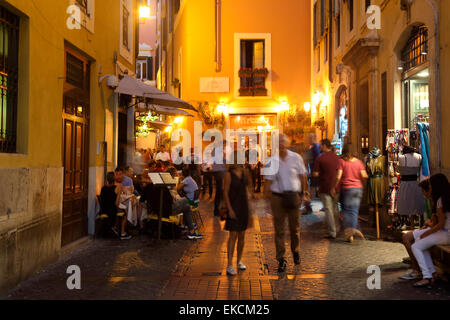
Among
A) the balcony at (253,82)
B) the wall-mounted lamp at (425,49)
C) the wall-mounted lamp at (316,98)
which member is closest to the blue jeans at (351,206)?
the wall-mounted lamp at (425,49)

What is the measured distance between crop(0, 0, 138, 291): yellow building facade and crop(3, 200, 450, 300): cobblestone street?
44cm

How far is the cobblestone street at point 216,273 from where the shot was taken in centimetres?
539

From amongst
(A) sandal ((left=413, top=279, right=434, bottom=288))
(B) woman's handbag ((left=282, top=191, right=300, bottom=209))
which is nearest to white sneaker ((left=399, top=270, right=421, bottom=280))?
(A) sandal ((left=413, top=279, right=434, bottom=288))

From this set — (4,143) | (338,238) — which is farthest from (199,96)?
(4,143)

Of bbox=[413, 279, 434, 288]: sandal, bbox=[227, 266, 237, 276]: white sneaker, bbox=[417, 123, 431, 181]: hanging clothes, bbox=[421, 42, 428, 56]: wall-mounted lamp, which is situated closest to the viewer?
bbox=[413, 279, 434, 288]: sandal

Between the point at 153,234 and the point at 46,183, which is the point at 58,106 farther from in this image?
the point at 153,234

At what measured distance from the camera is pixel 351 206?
8.65m

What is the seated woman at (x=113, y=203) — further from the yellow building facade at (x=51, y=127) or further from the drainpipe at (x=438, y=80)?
the drainpipe at (x=438, y=80)

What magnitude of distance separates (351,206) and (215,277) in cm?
351

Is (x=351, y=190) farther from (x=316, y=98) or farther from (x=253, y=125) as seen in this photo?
(x=253, y=125)

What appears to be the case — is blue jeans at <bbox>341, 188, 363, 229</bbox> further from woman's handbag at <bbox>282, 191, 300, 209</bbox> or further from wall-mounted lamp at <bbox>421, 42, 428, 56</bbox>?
wall-mounted lamp at <bbox>421, 42, 428, 56</bbox>

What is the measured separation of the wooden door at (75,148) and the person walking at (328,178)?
14.5 ft

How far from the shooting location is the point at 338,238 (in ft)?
29.5

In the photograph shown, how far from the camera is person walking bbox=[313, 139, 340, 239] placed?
8.93 m
